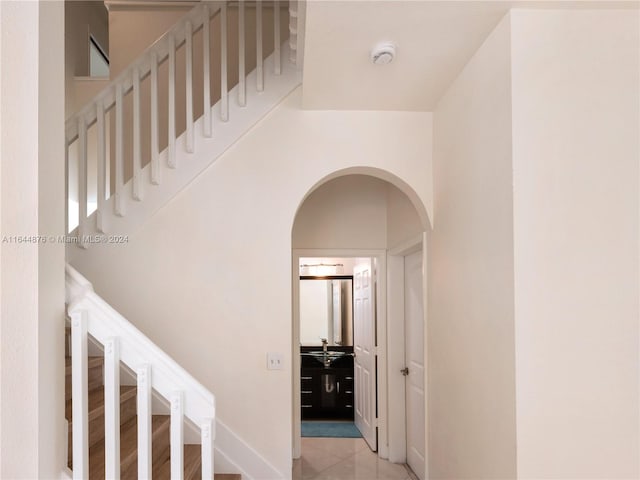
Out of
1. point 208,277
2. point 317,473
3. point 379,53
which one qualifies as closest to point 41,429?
point 208,277

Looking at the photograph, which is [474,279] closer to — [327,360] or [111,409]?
[111,409]

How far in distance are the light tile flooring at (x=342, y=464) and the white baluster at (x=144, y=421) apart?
2.63 metres

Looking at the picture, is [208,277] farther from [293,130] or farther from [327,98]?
[327,98]

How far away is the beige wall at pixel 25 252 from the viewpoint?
176cm

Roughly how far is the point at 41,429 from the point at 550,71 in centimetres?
215

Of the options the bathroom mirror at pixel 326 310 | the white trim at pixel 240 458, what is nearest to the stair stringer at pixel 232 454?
the white trim at pixel 240 458

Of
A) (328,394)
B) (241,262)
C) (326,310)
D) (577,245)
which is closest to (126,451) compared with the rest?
(241,262)

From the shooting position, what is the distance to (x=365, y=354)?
5.38 meters

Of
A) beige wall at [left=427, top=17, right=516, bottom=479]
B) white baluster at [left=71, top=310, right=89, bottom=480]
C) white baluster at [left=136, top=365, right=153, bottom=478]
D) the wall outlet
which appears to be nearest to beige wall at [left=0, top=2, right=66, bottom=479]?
white baluster at [left=71, top=310, right=89, bottom=480]

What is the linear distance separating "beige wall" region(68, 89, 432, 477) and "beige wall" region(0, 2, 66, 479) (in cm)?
136

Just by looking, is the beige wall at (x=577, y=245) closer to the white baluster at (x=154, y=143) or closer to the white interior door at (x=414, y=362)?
the white baluster at (x=154, y=143)

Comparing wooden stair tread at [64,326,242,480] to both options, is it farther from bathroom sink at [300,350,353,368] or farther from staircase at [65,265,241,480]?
bathroom sink at [300,350,353,368]

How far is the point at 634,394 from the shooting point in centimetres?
203

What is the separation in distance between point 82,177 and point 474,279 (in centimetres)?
215
